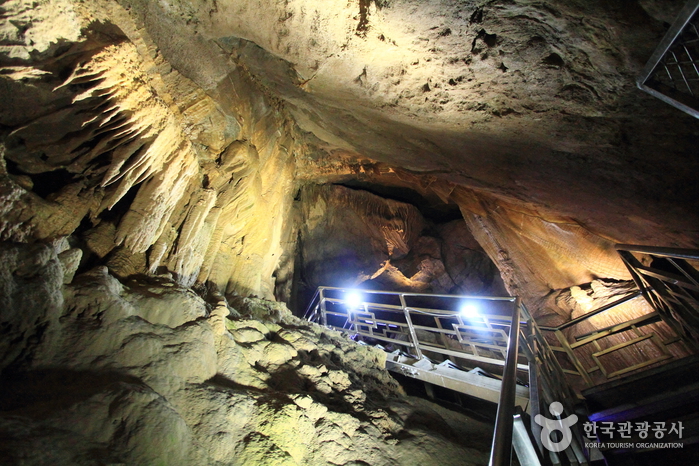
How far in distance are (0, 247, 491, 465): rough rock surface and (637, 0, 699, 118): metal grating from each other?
125 inches

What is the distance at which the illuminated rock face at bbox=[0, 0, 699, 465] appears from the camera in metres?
1.89

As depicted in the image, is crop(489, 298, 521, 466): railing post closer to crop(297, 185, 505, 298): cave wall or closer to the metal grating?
the metal grating

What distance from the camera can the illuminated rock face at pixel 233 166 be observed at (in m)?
1.89

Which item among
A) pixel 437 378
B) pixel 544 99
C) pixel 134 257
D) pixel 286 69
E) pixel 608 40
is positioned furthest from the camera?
pixel 437 378

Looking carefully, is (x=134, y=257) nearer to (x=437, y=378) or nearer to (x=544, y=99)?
(x=437, y=378)

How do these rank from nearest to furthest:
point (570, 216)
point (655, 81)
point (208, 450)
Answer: point (208, 450) → point (655, 81) → point (570, 216)

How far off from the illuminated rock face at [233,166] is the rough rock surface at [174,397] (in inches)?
0.6

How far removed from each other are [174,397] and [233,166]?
11.3ft

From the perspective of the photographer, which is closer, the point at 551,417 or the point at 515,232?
the point at 551,417

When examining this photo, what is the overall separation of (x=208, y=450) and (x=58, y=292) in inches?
55.6

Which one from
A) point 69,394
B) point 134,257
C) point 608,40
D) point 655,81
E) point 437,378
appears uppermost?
point 608,40


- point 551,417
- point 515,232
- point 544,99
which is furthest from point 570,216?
point 551,417

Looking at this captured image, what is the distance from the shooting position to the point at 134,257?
3.21 metres

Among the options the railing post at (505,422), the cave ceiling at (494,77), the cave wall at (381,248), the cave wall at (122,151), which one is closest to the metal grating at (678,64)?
the cave ceiling at (494,77)
